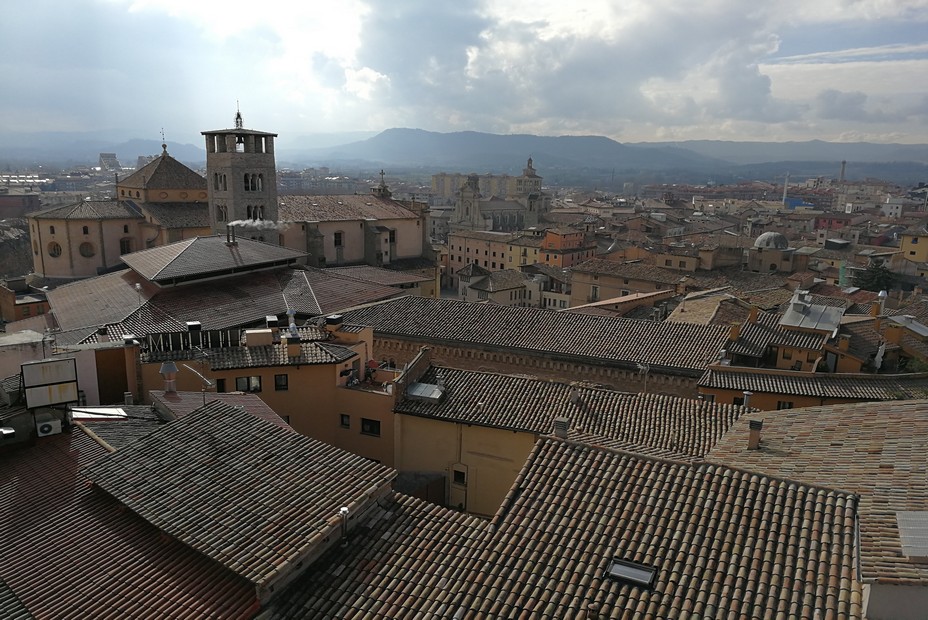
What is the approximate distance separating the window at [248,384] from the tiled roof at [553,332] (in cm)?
852

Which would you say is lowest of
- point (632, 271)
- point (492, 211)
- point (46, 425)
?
point (632, 271)

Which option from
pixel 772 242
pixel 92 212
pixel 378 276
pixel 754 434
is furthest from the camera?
pixel 772 242

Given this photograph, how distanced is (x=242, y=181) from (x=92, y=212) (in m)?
11.8

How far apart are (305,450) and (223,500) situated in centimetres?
189

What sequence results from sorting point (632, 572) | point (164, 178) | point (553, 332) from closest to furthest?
point (632, 572), point (553, 332), point (164, 178)

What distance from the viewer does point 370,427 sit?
1848 centimetres

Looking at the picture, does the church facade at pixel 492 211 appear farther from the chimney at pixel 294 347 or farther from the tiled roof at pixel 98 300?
the chimney at pixel 294 347

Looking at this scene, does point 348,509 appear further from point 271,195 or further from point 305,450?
point 271,195

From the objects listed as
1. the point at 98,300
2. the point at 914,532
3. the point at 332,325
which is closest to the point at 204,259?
the point at 98,300

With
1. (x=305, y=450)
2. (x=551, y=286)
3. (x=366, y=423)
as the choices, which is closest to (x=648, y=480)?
(x=305, y=450)

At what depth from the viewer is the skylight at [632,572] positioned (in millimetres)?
8297

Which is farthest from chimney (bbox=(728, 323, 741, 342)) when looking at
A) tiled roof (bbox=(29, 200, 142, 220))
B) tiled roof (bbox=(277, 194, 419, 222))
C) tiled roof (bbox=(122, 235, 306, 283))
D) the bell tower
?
tiled roof (bbox=(29, 200, 142, 220))

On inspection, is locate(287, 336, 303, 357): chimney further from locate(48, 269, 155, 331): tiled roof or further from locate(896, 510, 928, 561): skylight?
locate(896, 510, 928, 561): skylight

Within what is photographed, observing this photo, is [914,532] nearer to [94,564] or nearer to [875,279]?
[94,564]
